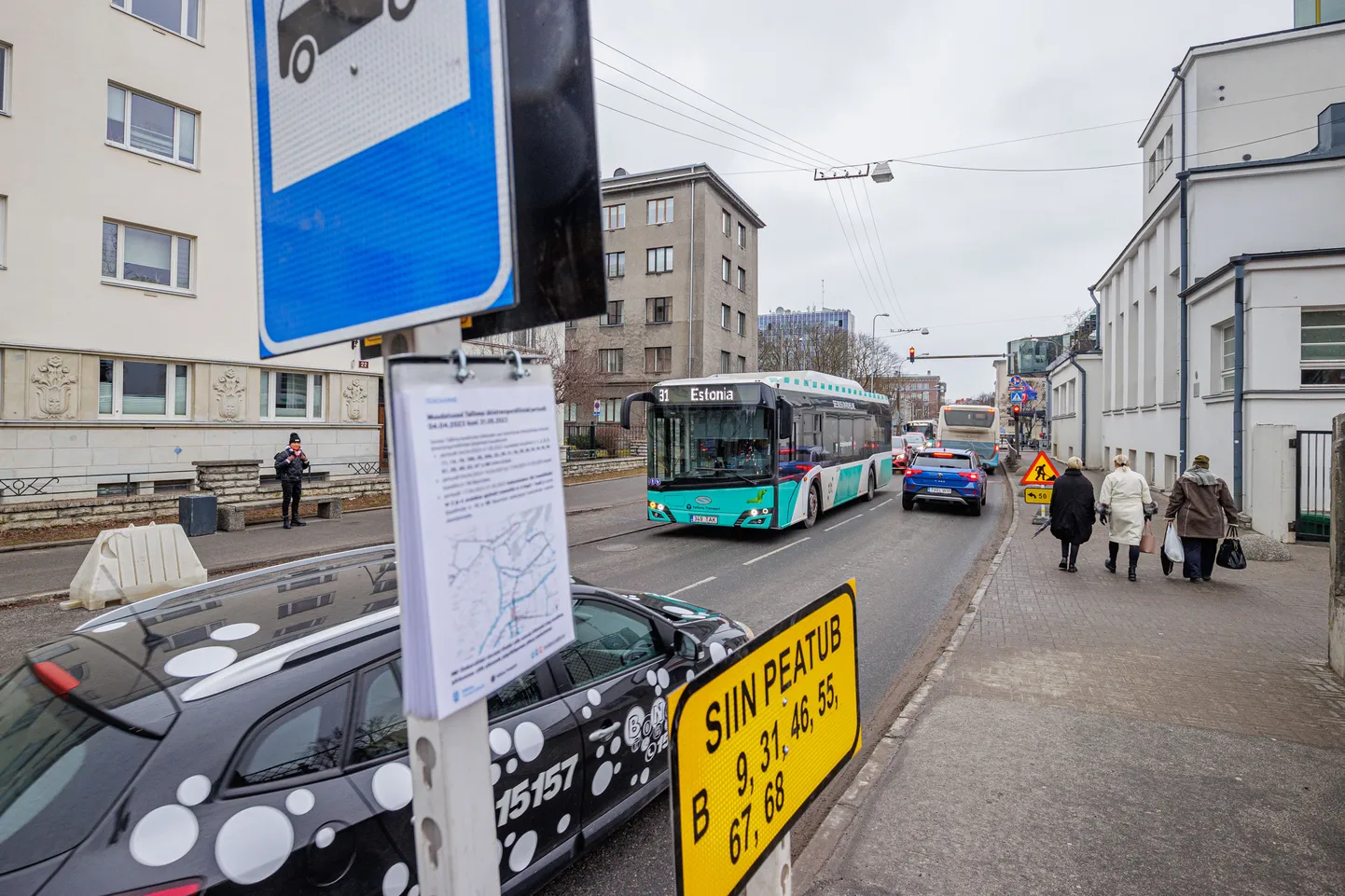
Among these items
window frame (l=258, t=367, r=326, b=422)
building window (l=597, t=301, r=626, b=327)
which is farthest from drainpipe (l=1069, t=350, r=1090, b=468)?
window frame (l=258, t=367, r=326, b=422)

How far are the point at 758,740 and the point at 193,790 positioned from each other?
1713mm

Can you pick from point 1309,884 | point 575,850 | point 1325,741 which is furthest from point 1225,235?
point 575,850

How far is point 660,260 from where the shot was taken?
1822 inches

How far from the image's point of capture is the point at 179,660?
2.61 meters

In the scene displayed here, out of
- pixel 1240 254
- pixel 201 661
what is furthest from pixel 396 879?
pixel 1240 254

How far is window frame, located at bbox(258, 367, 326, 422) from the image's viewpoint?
65.1ft

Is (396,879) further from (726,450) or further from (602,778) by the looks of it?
(726,450)

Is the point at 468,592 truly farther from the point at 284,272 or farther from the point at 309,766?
the point at 309,766

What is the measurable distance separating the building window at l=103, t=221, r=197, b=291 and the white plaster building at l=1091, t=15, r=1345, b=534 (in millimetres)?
23842

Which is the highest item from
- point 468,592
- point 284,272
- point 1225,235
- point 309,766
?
point 1225,235

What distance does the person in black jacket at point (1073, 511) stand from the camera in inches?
443

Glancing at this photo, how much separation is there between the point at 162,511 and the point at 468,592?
686 inches

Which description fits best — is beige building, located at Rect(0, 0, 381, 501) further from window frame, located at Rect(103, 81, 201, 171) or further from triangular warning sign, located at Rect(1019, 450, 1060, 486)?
triangular warning sign, located at Rect(1019, 450, 1060, 486)

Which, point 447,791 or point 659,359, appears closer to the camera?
point 447,791
